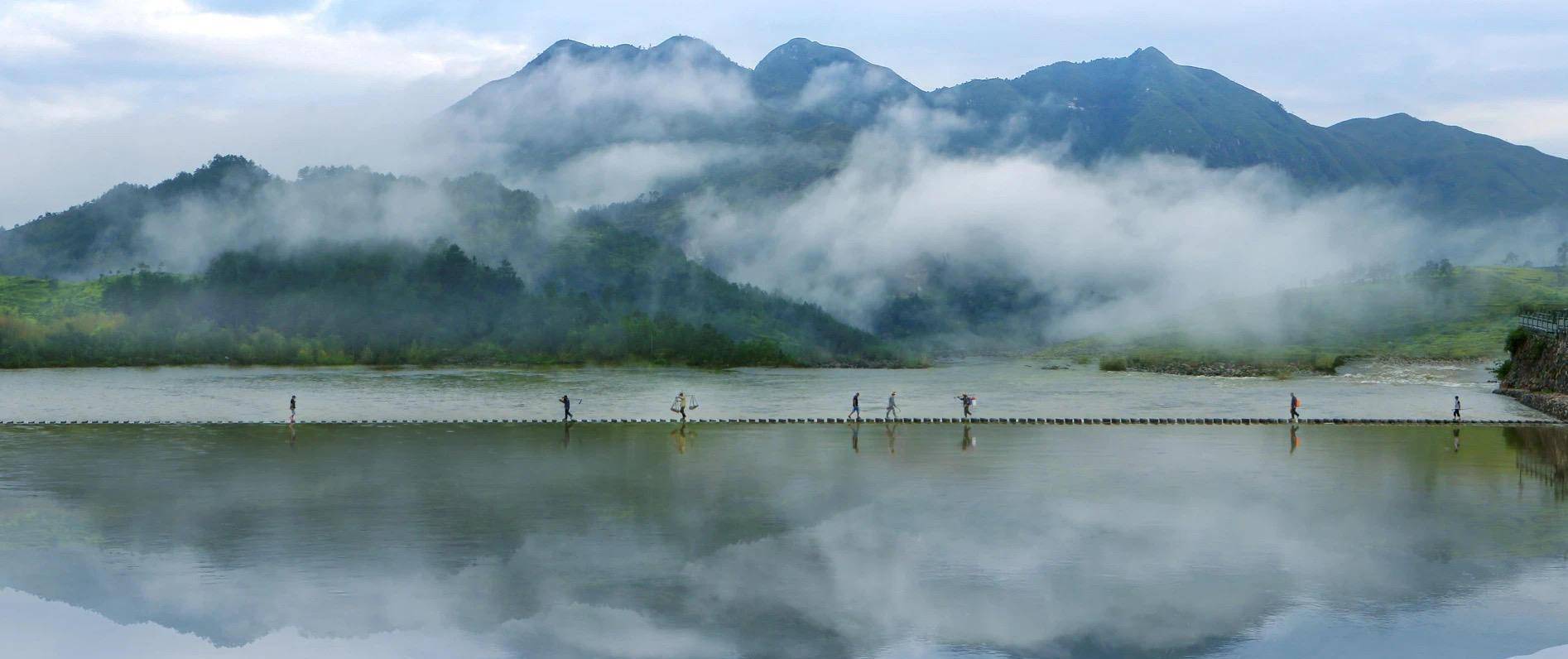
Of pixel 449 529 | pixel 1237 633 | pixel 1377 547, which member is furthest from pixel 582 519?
pixel 1377 547

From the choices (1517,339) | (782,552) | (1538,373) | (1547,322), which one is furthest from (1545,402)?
(782,552)

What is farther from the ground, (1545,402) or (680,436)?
(1545,402)

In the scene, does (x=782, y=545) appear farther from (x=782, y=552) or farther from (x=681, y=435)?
(x=681, y=435)

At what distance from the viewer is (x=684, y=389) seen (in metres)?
139

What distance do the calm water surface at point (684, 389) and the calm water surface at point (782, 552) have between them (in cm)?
3148

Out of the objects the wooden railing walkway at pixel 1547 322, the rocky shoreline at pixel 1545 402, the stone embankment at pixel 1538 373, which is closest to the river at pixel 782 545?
the rocky shoreline at pixel 1545 402

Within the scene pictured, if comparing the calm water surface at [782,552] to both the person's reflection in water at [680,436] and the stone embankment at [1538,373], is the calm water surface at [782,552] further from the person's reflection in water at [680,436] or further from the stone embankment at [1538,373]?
the stone embankment at [1538,373]

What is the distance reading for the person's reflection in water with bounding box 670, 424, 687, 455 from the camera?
66.6m

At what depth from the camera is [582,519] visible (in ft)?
146

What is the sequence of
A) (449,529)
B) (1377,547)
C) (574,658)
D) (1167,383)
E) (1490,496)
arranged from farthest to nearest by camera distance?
(1167,383), (1490,496), (449,529), (1377,547), (574,658)

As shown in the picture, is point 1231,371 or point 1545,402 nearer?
point 1545,402

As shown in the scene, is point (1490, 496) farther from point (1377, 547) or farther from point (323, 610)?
point (323, 610)

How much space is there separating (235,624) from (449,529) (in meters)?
11.5

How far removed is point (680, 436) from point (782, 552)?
35.4 metres
